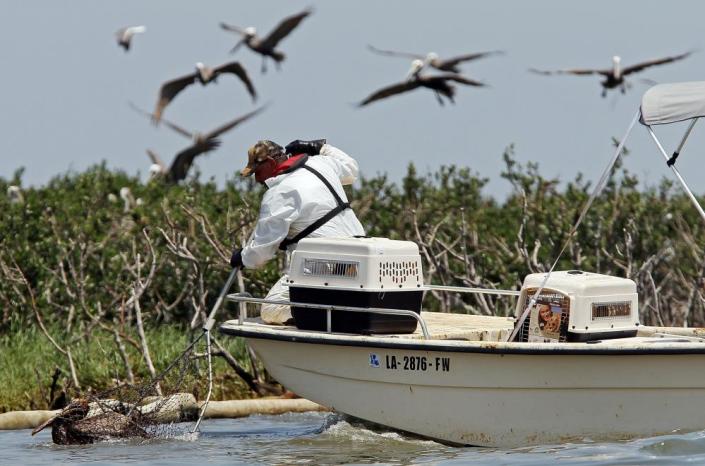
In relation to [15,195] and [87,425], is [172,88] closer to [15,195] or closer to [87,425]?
[15,195]

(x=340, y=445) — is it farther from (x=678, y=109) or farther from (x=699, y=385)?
(x=678, y=109)

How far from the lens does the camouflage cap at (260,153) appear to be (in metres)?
10.2

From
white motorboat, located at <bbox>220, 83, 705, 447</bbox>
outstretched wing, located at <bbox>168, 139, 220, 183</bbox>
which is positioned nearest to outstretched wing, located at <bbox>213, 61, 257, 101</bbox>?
outstretched wing, located at <bbox>168, 139, 220, 183</bbox>

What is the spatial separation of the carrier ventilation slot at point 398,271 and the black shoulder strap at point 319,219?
624 mm

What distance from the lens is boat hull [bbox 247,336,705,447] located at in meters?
9.07

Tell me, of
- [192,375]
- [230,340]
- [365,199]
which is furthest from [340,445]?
[365,199]

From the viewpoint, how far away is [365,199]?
15164mm

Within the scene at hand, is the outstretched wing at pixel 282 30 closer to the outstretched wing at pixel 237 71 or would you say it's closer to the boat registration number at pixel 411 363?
the outstretched wing at pixel 237 71

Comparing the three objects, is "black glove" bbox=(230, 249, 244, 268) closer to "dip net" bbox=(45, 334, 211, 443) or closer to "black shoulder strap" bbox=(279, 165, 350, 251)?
"black shoulder strap" bbox=(279, 165, 350, 251)

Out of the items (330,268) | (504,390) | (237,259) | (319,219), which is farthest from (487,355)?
(237,259)

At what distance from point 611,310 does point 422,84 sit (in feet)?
40.6

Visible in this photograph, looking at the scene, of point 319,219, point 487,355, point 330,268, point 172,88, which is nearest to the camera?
point 487,355

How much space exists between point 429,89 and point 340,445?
12530 mm

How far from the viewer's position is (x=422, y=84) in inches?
850
